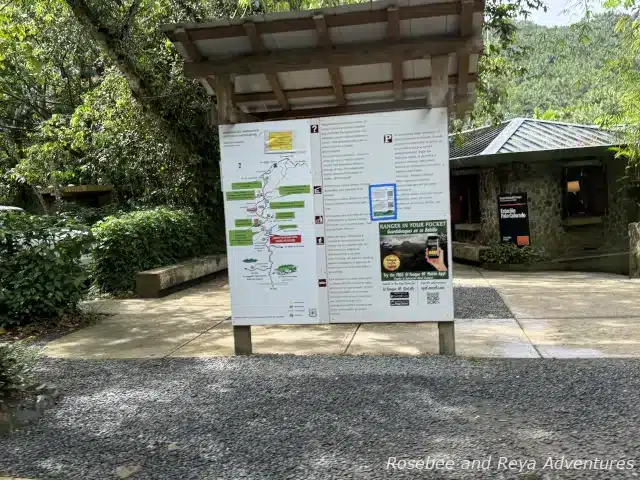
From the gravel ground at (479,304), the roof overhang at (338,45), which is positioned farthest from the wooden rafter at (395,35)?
the gravel ground at (479,304)

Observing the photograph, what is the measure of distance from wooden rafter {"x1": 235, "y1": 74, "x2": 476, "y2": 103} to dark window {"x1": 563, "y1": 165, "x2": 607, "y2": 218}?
9882 mm

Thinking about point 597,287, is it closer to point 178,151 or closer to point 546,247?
point 546,247

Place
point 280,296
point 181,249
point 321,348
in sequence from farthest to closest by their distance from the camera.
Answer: point 181,249
point 321,348
point 280,296

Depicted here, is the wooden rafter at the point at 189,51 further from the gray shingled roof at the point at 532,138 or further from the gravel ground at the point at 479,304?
the gray shingled roof at the point at 532,138

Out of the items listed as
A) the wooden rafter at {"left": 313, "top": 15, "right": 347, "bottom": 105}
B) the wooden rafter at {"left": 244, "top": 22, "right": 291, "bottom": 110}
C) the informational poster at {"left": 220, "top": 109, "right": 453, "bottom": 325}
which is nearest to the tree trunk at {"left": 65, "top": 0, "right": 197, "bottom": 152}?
the wooden rafter at {"left": 244, "top": 22, "right": 291, "bottom": 110}

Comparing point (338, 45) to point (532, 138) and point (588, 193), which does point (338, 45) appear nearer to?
point (532, 138)

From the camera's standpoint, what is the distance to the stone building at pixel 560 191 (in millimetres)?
14377

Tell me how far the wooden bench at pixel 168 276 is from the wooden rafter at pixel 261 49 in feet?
16.0

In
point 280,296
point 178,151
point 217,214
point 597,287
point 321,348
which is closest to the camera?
point 280,296

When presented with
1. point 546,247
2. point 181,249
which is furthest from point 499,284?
point 181,249

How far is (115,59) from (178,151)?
2713 millimetres

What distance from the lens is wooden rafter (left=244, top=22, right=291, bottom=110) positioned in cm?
486

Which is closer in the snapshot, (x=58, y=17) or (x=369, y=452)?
(x=369, y=452)

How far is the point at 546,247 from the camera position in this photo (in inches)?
571
